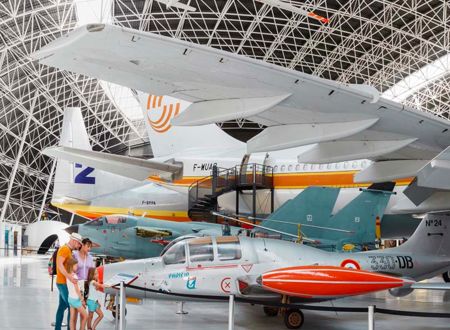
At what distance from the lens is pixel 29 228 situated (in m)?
47.6

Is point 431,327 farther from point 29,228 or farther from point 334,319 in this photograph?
point 29,228

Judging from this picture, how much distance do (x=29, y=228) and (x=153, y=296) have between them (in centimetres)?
3801

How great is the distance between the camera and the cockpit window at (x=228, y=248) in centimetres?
1233

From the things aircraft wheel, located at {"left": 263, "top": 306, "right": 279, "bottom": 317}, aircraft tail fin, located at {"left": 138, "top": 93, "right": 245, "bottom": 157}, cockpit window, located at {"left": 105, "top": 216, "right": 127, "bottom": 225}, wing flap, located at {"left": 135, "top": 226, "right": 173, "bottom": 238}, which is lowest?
aircraft wheel, located at {"left": 263, "top": 306, "right": 279, "bottom": 317}

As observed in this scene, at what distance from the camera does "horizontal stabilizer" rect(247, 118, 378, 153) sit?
1114cm

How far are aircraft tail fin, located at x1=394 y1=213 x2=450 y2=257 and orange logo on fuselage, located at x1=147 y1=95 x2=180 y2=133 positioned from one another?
50.5 ft

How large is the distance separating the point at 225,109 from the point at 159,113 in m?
19.4

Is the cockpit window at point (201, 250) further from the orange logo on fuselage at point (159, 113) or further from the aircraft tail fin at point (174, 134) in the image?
the orange logo on fuselage at point (159, 113)

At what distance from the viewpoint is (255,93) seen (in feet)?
32.9

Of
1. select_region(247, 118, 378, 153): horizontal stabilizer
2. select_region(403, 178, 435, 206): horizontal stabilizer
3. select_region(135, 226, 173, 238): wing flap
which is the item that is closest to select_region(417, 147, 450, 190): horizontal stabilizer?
select_region(403, 178, 435, 206): horizontal stabilizer

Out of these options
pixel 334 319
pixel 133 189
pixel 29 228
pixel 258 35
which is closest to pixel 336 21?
pixel 258 35

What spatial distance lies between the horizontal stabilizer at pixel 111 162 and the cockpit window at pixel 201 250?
9638 mm

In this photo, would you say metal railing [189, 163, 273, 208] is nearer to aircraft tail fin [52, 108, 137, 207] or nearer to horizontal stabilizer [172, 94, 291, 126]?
aircraft tail fin [52, 108, 137, 207]

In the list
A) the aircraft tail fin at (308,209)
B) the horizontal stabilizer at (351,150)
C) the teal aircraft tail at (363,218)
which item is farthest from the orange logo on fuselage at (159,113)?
the horizontal stabilizer at (351,150)
